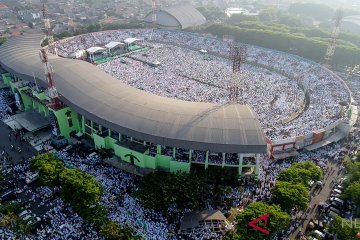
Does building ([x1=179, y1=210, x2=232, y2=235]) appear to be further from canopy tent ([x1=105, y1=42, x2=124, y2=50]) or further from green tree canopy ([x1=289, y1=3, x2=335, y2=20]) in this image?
green tree canopy ([x1=289, y1=3, x2=335, y2=20])

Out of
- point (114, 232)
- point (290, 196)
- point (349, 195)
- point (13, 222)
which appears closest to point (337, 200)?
point (349, 195)

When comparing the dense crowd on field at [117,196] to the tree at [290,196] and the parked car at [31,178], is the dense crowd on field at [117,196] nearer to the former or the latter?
the parked car at [31,178]

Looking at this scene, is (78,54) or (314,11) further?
(314,11)

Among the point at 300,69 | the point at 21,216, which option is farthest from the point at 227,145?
the point at 300,69

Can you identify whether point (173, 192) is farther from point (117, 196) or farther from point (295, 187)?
point (295, 187)

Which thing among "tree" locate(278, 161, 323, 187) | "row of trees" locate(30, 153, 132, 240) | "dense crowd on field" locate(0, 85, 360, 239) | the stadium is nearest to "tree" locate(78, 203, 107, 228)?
"row of trees" locate(30, 153, 132, 240)

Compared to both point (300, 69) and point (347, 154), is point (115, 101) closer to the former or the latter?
point (347, 154)
